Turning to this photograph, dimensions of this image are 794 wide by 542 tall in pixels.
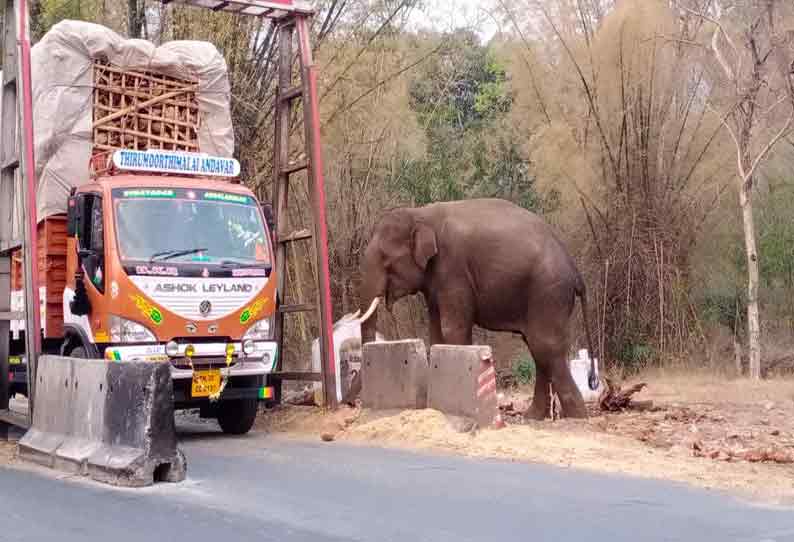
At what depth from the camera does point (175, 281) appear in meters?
11.0

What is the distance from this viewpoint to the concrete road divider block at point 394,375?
11711 millimetres

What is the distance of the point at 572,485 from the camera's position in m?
8.41

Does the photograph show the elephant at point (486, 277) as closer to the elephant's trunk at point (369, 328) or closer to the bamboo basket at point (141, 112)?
the elephant's trunk at point (369, 328)

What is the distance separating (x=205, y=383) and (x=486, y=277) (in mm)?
3632

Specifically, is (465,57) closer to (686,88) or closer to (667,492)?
(686,88)

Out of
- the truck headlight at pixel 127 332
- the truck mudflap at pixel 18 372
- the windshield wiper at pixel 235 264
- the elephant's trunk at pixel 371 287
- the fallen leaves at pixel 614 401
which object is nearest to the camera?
the truck headlight at pixel 127 332

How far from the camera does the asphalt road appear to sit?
6.79 m

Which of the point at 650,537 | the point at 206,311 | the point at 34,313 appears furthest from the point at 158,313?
the point at 650,537

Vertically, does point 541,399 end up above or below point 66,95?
below

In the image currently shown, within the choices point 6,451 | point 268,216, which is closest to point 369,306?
point 268,216

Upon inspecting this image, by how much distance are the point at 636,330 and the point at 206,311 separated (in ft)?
28.0

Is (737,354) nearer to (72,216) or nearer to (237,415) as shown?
(237,415)

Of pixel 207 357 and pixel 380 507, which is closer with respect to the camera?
pixel 380 507

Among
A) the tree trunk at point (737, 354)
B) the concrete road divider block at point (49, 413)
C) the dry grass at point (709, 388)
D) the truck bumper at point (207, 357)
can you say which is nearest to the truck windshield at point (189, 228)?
the truck bumper at point (207, 357)
